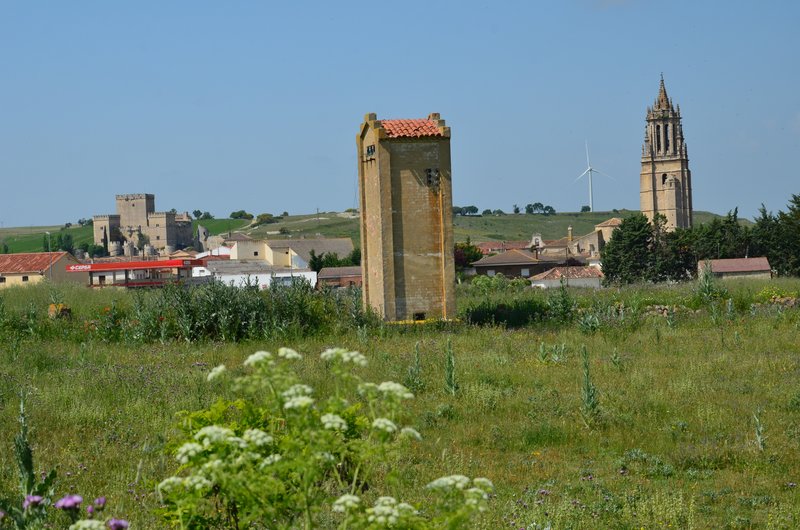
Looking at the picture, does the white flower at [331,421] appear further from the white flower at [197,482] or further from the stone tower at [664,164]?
the stone tower at [664,164]

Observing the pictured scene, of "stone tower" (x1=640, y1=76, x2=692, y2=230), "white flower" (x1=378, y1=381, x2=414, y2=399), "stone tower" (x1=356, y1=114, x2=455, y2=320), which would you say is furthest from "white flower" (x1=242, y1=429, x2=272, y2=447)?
"stone tower" (x1=640, y1=76, x2=692, y2=230)

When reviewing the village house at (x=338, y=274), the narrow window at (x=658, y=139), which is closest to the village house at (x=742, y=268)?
the village house at (x=338, y=274)

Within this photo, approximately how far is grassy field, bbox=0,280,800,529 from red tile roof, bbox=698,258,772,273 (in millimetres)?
41199

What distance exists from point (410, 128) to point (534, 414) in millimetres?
14654

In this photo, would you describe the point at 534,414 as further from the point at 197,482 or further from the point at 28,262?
the point at 28,262

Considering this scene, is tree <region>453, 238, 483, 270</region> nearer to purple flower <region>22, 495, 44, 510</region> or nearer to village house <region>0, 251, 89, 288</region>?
village house <region>0, 251, 89, 288</region>

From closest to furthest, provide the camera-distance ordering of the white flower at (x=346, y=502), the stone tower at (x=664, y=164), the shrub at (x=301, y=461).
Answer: the white flower at (x=346, y=502) < the shrub at (x=301, y=461) < the stone tower at (x=664, y=164)

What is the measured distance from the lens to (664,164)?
543ft

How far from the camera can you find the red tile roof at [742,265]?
6450 centimetres

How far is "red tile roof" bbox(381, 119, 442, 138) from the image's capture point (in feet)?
89.5

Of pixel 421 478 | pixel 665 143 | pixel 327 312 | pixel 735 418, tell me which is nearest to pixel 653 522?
pixel 421 478

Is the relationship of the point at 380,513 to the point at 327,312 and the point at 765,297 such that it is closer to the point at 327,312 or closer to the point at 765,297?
the point at 327,312

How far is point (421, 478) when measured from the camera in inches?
425

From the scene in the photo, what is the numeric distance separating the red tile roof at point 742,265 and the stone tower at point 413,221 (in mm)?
40580
